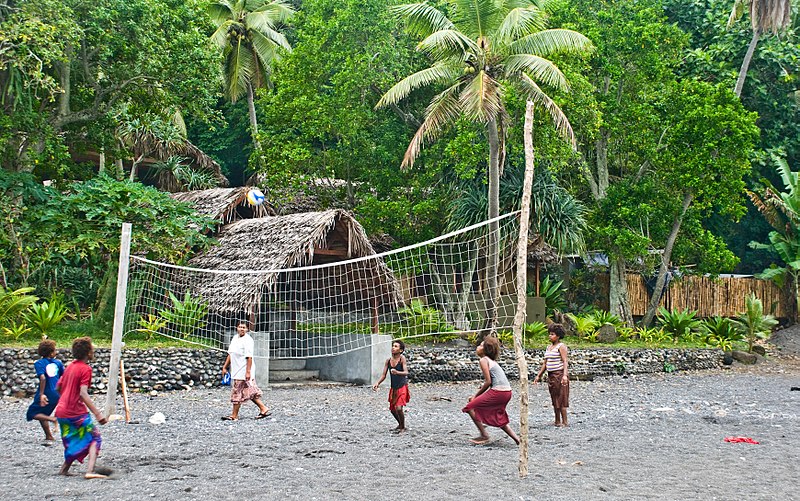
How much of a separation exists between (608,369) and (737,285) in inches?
396

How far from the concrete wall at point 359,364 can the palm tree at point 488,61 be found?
251 cm

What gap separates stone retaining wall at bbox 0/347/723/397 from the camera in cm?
1395

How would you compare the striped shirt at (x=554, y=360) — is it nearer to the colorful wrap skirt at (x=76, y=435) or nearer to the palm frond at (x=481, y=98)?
the colorful wrap skirt at (x=76, y=435)

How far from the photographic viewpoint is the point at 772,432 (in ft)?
37.1

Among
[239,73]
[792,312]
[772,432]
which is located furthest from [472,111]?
[792,312]

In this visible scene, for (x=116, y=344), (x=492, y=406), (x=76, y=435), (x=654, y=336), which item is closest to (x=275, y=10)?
(x=654, y=336)

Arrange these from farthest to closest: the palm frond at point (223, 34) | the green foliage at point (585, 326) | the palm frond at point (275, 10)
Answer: the palm frond at point (275, 10) < the palm frond at point (223, 34) < the green foliage at point (585, 326)

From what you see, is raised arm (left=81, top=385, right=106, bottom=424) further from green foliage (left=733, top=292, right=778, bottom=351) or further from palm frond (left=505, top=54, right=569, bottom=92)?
green foliage (left=733, top=292, right=778, bottom=351)

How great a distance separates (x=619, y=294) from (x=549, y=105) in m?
8.27

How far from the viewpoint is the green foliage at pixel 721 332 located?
24078mm

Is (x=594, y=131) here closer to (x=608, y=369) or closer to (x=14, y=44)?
(x=608, y=369)

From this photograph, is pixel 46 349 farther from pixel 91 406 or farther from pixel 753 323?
pixel 753 323

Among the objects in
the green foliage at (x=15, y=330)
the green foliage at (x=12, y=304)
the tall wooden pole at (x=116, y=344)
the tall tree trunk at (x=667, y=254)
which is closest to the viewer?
the tall wooden pole at (x=116, y=344)

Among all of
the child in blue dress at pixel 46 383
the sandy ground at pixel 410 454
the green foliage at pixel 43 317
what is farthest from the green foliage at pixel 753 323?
the child in blue dress at pixel 46 383
